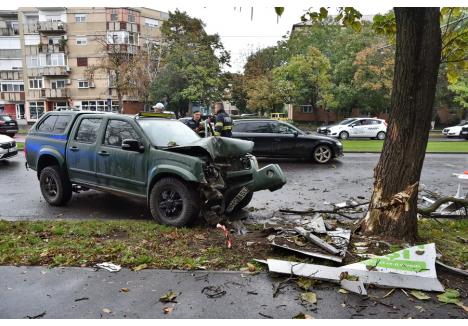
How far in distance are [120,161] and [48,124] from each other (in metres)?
2.44

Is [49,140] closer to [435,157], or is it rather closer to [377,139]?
[435,157]

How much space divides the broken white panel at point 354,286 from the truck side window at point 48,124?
6.33 m

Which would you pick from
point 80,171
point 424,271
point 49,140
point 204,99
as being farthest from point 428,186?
point 204,99

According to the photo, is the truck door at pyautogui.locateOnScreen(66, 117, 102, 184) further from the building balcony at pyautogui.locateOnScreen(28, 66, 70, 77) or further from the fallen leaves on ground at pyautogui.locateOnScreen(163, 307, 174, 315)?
the building balcony at pyautogui.locateOnScreen(28, 66, 70, 77)

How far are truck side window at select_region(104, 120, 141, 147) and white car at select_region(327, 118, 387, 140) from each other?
2118 cm

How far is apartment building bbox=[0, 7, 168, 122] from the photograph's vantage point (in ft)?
154

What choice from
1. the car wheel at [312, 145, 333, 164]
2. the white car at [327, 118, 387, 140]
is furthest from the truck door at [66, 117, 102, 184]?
the white car at [327, 118, 387, 140]

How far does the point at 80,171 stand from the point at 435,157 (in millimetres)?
13374

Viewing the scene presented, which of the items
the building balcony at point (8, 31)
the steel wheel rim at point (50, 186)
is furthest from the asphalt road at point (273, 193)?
the building balcony at point (8, 31)

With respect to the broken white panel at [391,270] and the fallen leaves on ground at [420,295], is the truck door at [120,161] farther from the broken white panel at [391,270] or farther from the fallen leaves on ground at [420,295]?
the fallen leaves on ground at [420,295]

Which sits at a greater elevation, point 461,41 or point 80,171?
point 461,41

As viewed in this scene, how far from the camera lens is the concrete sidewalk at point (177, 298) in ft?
10.5

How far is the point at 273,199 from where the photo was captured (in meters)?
7.86

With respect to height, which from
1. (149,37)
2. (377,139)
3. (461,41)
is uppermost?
(149,37)
